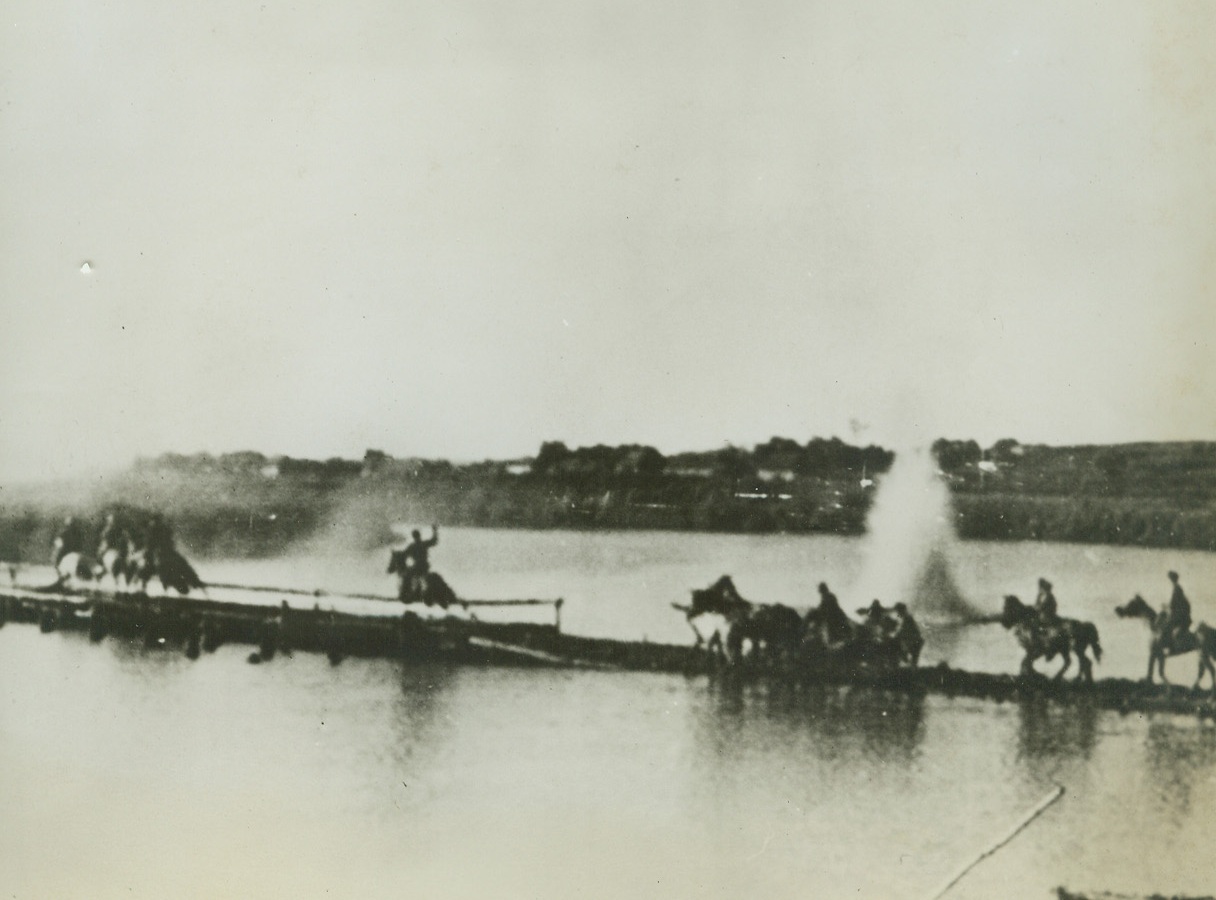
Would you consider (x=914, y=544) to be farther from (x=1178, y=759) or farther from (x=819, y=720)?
(x=1178, y=759)

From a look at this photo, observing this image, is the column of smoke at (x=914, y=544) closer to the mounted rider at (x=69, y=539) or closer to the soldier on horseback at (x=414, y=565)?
the soldier on horseback at (x=414, y=565)

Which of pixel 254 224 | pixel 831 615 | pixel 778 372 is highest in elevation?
pixel 254 224

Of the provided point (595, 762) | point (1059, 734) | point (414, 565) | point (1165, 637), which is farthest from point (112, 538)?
point (1165, 637)

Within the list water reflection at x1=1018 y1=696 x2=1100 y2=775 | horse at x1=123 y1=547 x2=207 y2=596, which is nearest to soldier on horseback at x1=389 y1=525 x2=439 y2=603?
horse at x1=123 y1=547 x2=207 y2=596

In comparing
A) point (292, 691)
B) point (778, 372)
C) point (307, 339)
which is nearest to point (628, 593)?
point (778, 372)

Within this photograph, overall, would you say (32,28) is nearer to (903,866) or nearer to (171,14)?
(171,14)

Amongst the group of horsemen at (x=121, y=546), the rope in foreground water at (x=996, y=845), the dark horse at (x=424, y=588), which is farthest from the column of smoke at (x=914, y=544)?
the group of horsemen at (x=121, y=546)
